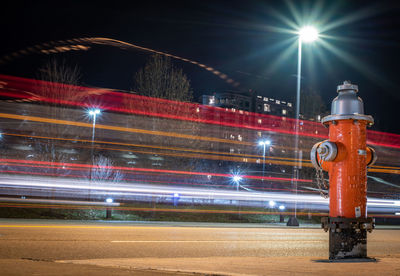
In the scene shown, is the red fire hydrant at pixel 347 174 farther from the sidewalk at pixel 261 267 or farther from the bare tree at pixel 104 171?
the bare tree at pixel 104 171

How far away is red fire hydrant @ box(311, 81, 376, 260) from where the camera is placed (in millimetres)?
6711

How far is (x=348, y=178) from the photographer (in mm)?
6930

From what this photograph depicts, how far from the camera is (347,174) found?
22.8 ft

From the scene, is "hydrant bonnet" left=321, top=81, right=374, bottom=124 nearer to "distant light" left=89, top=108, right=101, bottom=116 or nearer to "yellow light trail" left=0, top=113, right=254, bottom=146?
"yellow light trail" left=0, top=113, right=254, bottom=146

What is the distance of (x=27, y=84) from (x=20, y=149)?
6169mm

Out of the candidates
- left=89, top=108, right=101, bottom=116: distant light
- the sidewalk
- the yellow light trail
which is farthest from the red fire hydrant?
left=89, top=108, right=101, bottom=116: distant light

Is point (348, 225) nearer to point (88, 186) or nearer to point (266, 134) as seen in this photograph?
point (88, 186)

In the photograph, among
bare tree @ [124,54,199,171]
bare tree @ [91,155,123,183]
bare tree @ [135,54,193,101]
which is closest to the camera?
bare tree @ [91,155,123,183]

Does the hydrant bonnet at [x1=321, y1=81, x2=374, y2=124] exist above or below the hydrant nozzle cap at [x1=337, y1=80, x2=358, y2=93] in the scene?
below

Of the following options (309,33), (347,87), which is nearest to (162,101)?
(309,33)

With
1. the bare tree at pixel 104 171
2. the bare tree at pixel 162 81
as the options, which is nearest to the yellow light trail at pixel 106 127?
the bare tree at pixel 104 171

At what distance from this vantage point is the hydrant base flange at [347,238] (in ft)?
21.9

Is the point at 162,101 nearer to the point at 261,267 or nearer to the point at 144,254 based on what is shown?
the point at 144,254

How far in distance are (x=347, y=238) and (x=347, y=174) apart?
2.76 feet
